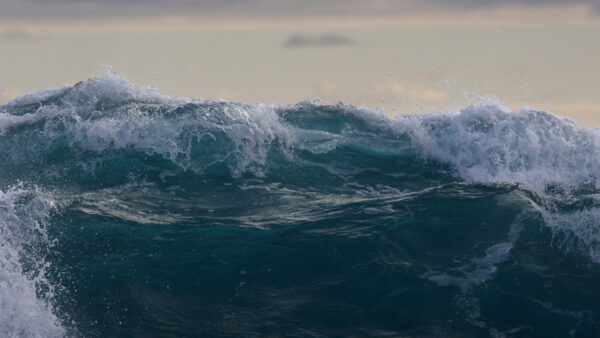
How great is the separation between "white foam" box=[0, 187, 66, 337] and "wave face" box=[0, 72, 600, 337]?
2cm

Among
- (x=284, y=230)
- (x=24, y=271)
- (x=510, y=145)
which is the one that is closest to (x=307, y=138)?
(x=510, y=145)

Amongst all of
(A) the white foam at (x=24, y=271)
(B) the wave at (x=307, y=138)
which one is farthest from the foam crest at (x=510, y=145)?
(A) the white foam at (x=24, y=271)

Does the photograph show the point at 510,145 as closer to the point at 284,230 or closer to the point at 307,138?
the point at 307,138

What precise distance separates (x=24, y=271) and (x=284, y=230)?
3257 millimetres

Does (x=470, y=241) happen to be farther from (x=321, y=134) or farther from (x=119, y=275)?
(x=321, y=134)

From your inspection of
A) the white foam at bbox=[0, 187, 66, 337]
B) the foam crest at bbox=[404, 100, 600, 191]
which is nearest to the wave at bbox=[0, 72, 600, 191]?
the foam crest at bbox=[404, 100, 600, 191]

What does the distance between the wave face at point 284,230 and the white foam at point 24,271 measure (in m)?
0.02

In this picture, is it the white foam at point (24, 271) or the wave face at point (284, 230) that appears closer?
the white foam at point (24, 271)

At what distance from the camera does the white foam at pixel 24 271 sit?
6.61 meters

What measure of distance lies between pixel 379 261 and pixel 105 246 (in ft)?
11.6

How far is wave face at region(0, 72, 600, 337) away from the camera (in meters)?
6.95

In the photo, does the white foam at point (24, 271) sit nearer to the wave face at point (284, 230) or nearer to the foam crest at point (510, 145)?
the wave face at point (284, 230)

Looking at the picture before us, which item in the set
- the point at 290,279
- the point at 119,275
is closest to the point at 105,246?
the point at 119,275

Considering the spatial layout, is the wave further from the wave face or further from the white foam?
the white foam
